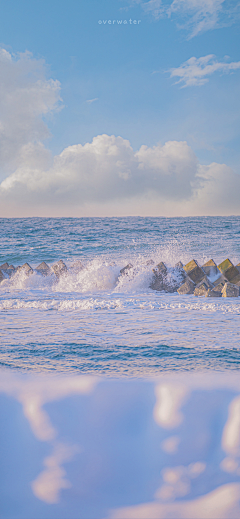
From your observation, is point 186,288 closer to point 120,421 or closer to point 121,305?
point 121,305

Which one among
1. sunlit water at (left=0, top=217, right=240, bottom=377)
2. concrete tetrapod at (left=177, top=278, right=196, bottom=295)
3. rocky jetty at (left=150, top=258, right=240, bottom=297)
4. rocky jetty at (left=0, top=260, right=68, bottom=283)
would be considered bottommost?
sunlit water at (left=0, top=217, right=240, bottom=377)

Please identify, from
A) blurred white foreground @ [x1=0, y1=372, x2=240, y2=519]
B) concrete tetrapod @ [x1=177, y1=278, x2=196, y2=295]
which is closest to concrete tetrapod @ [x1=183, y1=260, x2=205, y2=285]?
concrete tetrapod @ [x1=177, y1=278, x2=196, y2=295]

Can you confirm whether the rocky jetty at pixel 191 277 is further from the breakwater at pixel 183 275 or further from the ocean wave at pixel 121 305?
the ocean wave at pixel 121 305

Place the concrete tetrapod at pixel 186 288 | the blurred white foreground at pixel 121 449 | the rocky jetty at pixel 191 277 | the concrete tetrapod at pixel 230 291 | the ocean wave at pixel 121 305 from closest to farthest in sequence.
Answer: the blurred white foreground at pixel 121 449
the ocean wave at pixel 121 305
the concrete tetrapod at pixel 230 291
the concrete tetrapod at pixel 186 288
the rocky jetty at pixel 191 277

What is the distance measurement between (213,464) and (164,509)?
1.07 ft

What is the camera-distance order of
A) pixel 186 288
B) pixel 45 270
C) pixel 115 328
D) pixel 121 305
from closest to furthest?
pixel 115 328 → pixel 121 305 → pixel 186 288 → pixel 45 270

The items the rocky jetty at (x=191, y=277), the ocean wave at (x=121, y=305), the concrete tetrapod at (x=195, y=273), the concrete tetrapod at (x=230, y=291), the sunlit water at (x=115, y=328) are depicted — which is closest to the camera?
the sunlit water at (x=115, y=328)

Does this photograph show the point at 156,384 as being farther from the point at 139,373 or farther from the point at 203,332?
the point at 203,332

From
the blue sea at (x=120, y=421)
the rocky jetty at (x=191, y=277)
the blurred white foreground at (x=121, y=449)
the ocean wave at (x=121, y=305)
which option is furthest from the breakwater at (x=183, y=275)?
the blurred white foreground at (x=121, y=449)

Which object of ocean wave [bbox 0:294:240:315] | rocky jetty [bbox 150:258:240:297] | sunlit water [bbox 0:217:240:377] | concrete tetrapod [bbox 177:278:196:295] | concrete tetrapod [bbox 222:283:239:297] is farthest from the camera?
rocky jetty [bbox 150:258:240:297]

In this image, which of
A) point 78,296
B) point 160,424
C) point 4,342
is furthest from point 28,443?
point 78,296

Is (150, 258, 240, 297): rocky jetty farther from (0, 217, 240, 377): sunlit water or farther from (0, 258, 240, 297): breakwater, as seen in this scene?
(0, 217, 240, 377): sunlit water

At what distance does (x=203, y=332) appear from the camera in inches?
125

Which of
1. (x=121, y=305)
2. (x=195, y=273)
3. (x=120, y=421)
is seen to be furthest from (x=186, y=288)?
(x=120, y=421)
